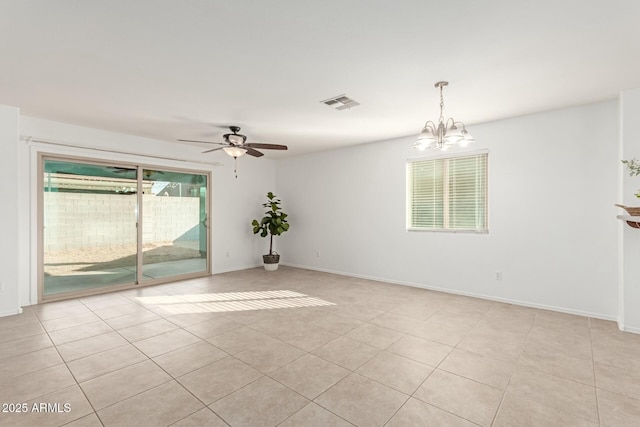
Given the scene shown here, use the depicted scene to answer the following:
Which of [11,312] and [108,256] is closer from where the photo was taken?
[11,312]

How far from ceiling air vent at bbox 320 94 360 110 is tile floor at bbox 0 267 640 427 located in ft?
9.03

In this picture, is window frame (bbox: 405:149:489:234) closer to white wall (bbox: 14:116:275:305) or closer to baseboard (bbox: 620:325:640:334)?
baseboard (bbox: 620:325:640:334)

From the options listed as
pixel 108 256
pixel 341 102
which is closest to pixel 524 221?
pixel 341 102

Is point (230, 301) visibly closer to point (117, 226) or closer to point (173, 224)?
point (173, 224)

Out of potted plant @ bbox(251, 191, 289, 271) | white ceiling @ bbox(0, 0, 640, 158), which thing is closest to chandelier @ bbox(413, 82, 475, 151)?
white ceiling @ bbox(0, 0, 640, 158)

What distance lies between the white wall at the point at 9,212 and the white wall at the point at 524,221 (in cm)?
530

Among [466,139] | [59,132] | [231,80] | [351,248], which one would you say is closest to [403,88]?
[466,139]

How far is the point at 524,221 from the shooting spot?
14.0 feet

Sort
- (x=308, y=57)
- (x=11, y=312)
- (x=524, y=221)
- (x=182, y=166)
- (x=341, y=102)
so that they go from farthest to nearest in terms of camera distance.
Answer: (x=182, y=166), (x=524, y=221), (x=11, y=312), (x=341, y=102), (x=308, y=57)

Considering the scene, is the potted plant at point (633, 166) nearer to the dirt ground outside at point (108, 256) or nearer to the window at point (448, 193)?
the window at point (448, 193)

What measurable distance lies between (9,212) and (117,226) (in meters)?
1.45

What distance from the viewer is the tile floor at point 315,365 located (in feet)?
6.67

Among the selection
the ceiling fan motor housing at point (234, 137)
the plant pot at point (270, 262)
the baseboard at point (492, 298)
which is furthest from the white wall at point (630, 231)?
the plant pot at point (270, 262)

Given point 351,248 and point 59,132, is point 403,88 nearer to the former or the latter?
point 351,248
